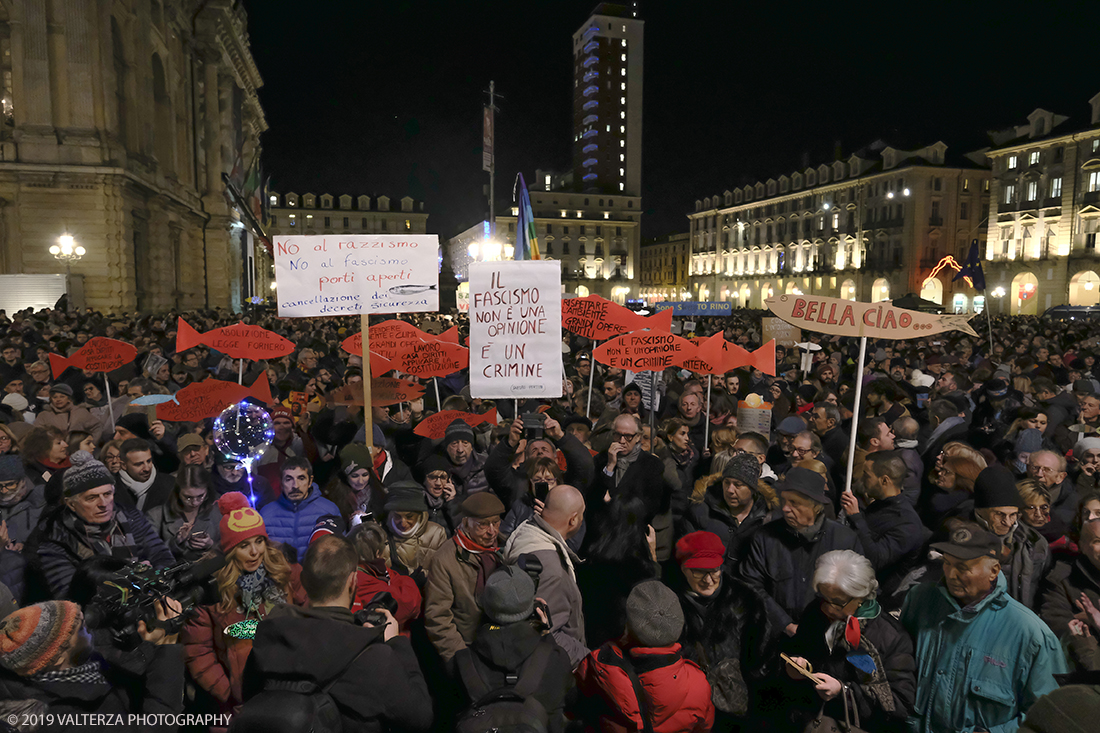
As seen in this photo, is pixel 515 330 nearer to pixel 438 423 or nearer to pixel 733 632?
pixel 438 423

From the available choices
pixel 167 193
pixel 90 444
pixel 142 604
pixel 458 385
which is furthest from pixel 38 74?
pixel 142 604

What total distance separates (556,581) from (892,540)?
6.38 feet

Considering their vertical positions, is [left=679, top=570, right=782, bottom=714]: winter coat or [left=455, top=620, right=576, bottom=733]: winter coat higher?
[left=455, top=620, right=576, bottom=733]: winter coat

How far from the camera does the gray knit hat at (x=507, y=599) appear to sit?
263cm

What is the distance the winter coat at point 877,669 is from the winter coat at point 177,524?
316 centimetres

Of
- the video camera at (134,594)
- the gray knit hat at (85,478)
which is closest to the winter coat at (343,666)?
the video camera at (134,594)

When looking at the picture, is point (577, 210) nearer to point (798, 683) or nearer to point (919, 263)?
point (919, 263)

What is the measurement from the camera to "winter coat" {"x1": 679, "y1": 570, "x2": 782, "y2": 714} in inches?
133

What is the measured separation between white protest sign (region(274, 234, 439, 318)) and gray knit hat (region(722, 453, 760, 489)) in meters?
2.65

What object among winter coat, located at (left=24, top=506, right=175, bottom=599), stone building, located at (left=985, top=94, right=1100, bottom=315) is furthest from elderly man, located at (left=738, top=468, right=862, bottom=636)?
stone building, located at (left=985, top=94, right=1100, bottom=315)

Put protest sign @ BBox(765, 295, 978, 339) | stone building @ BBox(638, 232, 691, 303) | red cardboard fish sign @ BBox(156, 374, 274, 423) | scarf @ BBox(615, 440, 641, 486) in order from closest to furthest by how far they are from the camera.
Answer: scarf @ BBox(615, 440, 641, 486)
protest sign @ BBox(765, 295, 978, 339)
red cardboard fish sign @ BBox(156, 374, 274, 423)
stone building @ BBox(638, 232, 691, 303)

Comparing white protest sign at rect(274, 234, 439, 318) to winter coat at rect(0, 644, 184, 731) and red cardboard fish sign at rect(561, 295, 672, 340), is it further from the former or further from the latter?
winter coat at rect(0, 644, 184, 731)

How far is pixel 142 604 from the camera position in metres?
2.58

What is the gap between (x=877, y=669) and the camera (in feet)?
9.09
